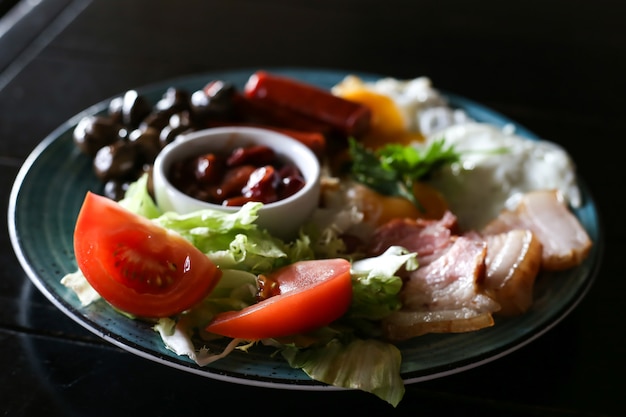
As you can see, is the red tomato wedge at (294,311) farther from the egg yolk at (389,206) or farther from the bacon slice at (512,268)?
the egg yolk at (389,206)

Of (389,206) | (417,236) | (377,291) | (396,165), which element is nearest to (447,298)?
(377,291)

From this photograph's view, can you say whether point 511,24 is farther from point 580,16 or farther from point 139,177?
point 139,177

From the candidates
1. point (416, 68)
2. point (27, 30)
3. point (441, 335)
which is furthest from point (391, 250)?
point (27, 30)

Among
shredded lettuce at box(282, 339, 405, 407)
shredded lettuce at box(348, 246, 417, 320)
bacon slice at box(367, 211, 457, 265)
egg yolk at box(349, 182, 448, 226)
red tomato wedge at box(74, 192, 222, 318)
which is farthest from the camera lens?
egg yolk at box(349, 182, 448, 226)

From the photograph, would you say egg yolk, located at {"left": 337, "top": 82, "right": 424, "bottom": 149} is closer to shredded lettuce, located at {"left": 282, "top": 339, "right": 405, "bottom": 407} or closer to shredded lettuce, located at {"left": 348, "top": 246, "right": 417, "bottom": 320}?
shredded lettuce, located at {"left": 348, "top": 246, "right": 417, "bottom": 320}

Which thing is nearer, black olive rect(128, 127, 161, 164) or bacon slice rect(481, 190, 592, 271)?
bacon slice rect(481, 190, 592, 271)

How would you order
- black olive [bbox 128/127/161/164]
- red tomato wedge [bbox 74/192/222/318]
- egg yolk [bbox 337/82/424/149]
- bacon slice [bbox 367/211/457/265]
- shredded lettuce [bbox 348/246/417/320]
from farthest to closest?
1. egg yolk [bbox 337/82/424/149]
2. black olive [bbox 128/127/161/164]
3. bacon slice [bbox 367/211/457/265]
4. shredded lettuce [bbox 348/246/417/320]
5. red tomato wedge [bbox 74/192/222/318]

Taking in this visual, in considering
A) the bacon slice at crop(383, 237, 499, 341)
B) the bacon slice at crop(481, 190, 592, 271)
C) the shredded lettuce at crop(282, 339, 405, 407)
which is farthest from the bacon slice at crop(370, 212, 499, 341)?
the bacon slice at crop(481, 190, 592, 271)
